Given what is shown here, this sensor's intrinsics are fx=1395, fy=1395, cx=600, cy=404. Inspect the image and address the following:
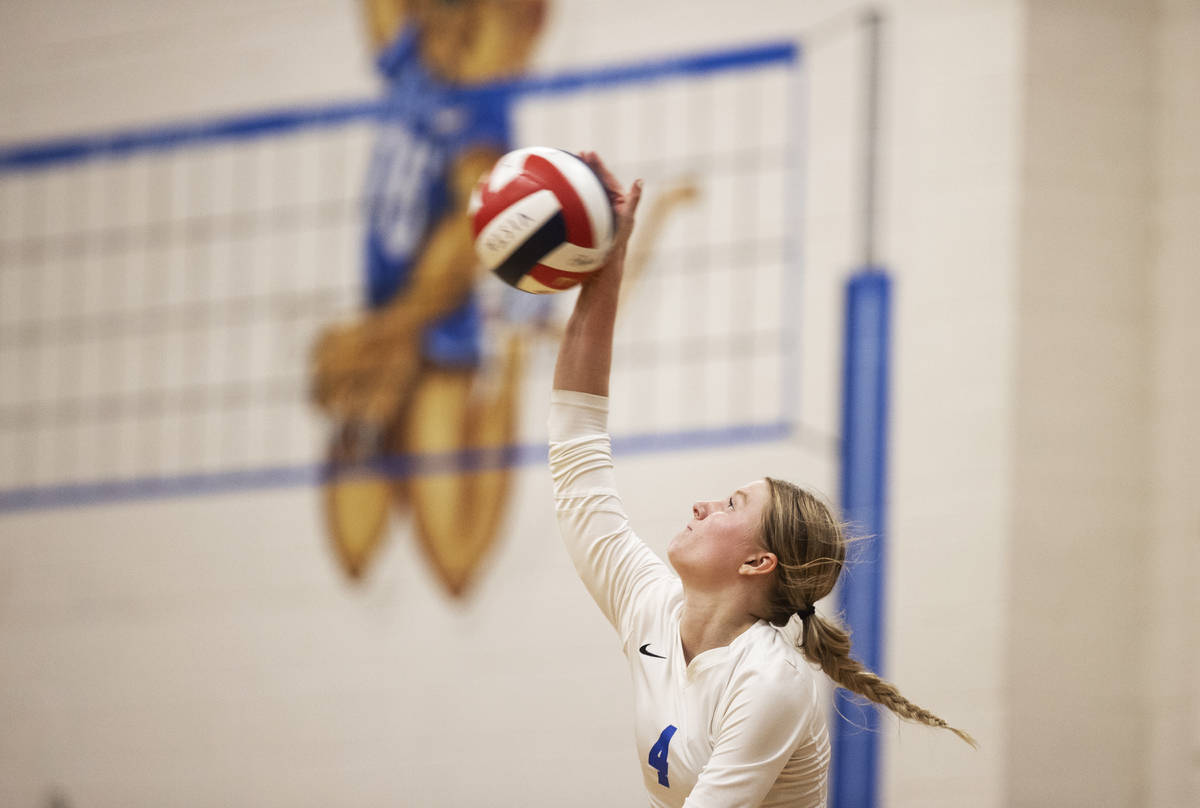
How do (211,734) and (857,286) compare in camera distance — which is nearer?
(857,286)

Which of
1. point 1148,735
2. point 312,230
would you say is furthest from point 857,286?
point 312,230

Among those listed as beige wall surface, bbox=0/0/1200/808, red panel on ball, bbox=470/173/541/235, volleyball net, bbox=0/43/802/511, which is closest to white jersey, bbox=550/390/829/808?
red panel on ball, bbox=470/173/541/235

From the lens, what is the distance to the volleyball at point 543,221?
8.02 feet

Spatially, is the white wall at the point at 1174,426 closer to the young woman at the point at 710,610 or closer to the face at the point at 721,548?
the young woman at the point at 710,610

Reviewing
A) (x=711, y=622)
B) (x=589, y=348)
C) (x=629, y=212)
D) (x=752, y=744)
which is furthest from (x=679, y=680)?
(x=629, y=212)

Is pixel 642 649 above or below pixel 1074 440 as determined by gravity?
below

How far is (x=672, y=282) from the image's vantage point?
4.88 metres

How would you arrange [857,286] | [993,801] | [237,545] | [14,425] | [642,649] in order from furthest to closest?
[14,425] → [237,545] → [857,286] → [993,801] → [642,649]

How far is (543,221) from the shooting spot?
8.03 feet

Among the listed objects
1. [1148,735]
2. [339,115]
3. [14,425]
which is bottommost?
[1148,735]

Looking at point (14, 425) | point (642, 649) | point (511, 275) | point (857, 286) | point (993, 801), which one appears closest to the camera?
point (642, 649)

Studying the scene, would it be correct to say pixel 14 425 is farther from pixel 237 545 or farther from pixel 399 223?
pixel 399 223

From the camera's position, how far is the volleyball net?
481 centimetres

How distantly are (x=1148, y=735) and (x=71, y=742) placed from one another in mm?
3820
